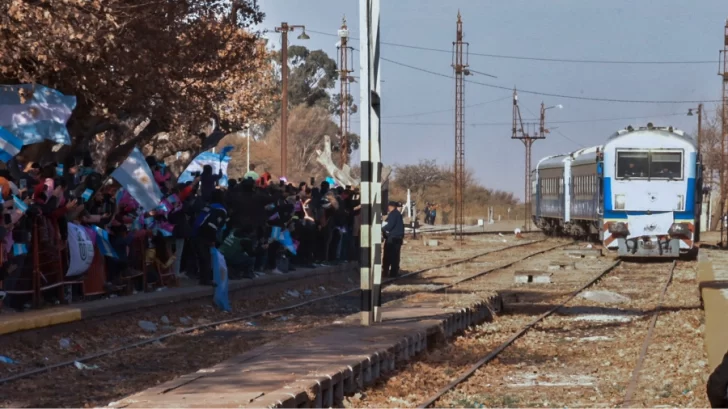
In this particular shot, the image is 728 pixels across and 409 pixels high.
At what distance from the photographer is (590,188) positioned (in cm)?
3600

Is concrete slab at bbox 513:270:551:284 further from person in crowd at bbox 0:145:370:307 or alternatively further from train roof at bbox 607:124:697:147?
train roof at bbox 607:124:697:147

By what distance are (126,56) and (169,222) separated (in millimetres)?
2746

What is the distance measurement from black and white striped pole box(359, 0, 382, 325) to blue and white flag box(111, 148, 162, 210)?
357cm

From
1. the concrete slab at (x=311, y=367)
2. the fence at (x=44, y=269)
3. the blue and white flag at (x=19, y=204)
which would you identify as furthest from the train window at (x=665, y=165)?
the blue and white flag at (x=19, y=204)

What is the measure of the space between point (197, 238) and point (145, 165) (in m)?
1.97

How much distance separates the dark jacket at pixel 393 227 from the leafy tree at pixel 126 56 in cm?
434

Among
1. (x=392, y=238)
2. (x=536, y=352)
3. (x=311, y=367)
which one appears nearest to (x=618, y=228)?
(x=392, y=238)

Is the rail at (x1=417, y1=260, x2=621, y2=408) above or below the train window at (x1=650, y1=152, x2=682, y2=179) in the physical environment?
below

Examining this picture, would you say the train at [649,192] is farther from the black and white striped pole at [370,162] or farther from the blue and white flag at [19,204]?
the blue and white flag at [19,204]

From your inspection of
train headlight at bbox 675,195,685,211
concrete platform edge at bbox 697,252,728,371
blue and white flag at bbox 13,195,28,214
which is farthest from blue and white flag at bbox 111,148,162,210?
train headlight at bbox 675,195,685,211

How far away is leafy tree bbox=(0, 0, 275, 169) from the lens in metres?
15.3

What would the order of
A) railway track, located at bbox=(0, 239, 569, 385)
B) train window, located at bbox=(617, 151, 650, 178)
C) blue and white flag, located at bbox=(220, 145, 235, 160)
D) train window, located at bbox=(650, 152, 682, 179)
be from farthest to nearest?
train window, located at bbox=(617, 151, 650, 178)
train window, located at bbox=(650, 152, 682, 179)
blue and white flag, located at bbox=(220, 145, 235, 160)
railway track, located at bbox=(0, 239, 569, 385)

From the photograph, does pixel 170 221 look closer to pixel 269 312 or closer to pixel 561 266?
pixel 269 312

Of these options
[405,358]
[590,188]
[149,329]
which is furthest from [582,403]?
[590,188]
